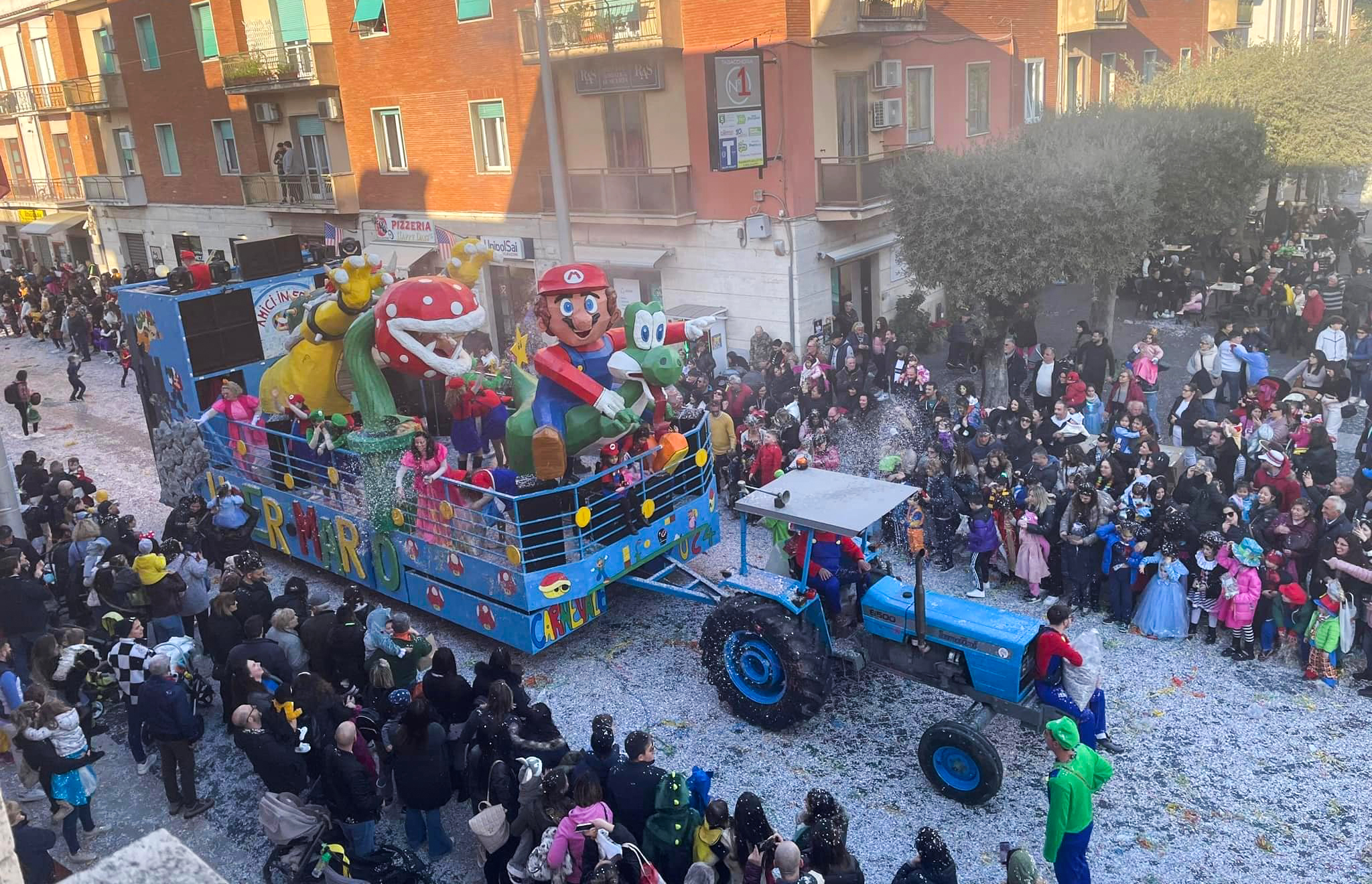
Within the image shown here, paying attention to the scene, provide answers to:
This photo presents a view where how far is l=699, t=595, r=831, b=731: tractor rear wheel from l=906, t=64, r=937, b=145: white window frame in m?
15.5

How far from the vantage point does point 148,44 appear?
30.4m

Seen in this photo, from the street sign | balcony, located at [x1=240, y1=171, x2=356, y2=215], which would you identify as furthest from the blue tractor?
Answer: balcony, located at [x1=240, y1=171, x2=356, y2=215]

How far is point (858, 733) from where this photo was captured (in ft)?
29.1

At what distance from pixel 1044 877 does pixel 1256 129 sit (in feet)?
61.8

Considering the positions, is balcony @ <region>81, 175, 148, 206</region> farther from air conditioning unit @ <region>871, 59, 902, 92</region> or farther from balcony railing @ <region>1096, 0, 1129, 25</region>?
balcony railing @ <region>1096, 0, 1129, 25</region>

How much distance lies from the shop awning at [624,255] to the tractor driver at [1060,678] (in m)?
13.4

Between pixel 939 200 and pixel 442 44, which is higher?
pixel 442 44

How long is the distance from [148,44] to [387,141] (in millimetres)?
11255

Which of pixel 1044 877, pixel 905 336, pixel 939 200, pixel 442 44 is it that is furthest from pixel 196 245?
pixel 1044 877

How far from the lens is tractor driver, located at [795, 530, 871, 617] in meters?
8.85

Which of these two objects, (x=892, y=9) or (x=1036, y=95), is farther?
(x=1036, y=95)

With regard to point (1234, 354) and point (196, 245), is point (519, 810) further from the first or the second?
point (196, 245)

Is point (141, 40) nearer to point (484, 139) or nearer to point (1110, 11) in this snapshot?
point (484, 139)

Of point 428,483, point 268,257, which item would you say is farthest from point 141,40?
point 428,483
